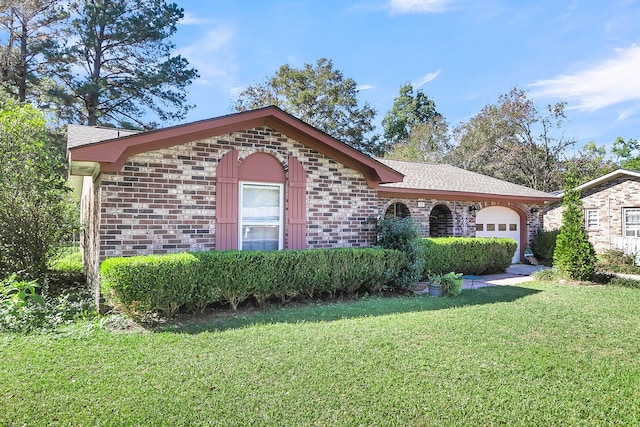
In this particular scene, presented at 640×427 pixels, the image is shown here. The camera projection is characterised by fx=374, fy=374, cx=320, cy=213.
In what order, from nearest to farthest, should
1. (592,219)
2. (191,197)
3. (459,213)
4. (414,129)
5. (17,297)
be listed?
(17,297) < (191,197) < (459,213) < (592,219) < (414,129)

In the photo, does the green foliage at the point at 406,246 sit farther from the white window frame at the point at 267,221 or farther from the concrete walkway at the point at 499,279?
the white window frame at the point at 267,221

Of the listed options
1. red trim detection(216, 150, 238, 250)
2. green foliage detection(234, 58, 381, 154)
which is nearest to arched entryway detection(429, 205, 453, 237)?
red trim detection(216, 150, 238, 250)

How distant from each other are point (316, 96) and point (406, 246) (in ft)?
78.9

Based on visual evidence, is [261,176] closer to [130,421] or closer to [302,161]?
[302,161]

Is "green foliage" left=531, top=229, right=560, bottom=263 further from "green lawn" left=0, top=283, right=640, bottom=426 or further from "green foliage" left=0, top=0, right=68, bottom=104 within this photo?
"green foliage" left=0, top=0, right=68, bottom=104

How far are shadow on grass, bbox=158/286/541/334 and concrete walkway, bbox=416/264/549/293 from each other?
1.01m

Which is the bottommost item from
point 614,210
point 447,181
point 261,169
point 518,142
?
point 614,210

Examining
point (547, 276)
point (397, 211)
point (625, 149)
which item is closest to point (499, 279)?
point (547, 276)

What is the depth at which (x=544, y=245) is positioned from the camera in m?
14.9

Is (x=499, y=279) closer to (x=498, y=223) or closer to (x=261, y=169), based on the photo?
(x=498, y=223)

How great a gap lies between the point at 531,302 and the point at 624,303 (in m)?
1.88

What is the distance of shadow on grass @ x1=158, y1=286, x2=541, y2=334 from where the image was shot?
5.82 m

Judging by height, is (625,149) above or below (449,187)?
above

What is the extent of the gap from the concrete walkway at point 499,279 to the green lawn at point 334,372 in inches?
133
